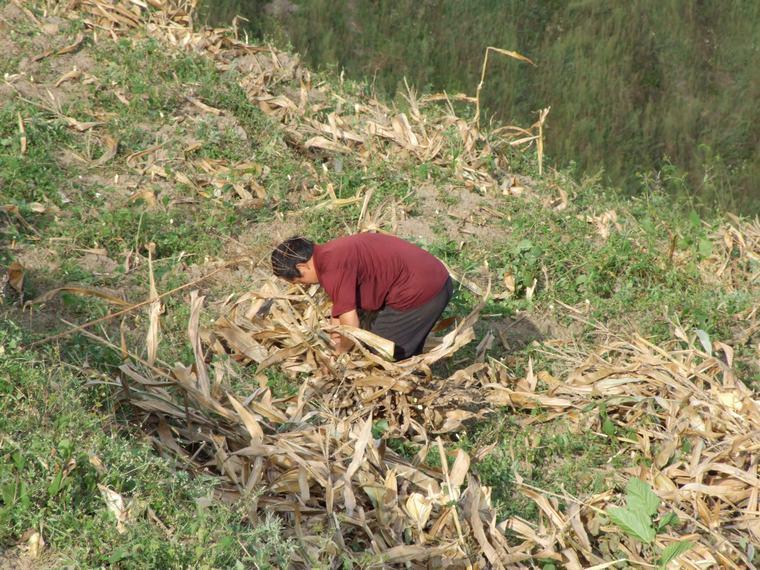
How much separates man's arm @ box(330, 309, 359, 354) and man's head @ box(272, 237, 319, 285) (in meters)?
0.33

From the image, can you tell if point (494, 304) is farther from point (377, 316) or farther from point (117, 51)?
point (117, 51)

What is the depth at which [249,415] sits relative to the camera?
4629mm

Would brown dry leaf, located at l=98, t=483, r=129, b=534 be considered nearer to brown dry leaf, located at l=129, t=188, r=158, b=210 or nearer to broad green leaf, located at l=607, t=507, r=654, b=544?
broad green leaf, located at l=607, t=507, r=654, b=544

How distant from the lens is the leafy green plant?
14.9 ft

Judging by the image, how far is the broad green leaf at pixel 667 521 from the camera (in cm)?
461

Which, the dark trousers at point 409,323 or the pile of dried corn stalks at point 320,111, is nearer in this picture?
the dark trousers at point 409,323

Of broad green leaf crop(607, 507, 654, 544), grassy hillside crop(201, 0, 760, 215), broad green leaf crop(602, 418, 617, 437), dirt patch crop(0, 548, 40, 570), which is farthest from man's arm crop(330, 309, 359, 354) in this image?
grassy hillside crop(201, 0, 760, 215)

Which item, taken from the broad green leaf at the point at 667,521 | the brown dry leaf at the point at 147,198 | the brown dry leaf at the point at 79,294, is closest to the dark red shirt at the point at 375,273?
the brown dry leaf at the point at 79,294

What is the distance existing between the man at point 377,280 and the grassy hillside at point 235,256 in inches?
24.6

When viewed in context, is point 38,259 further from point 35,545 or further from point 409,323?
point 35,545

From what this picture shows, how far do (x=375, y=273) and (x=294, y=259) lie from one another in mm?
504

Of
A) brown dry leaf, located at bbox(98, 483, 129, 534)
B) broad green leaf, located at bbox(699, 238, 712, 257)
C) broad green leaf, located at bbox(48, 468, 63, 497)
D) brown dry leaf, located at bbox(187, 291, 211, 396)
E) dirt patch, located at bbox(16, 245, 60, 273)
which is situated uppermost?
Result: broad green leaf, located at bbox(48, 468, 63, 497)

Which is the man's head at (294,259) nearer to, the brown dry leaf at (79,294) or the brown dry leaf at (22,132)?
the brown dry leaf at (79,294)

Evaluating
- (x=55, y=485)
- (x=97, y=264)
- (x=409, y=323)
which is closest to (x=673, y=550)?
(x=409, y=323)
